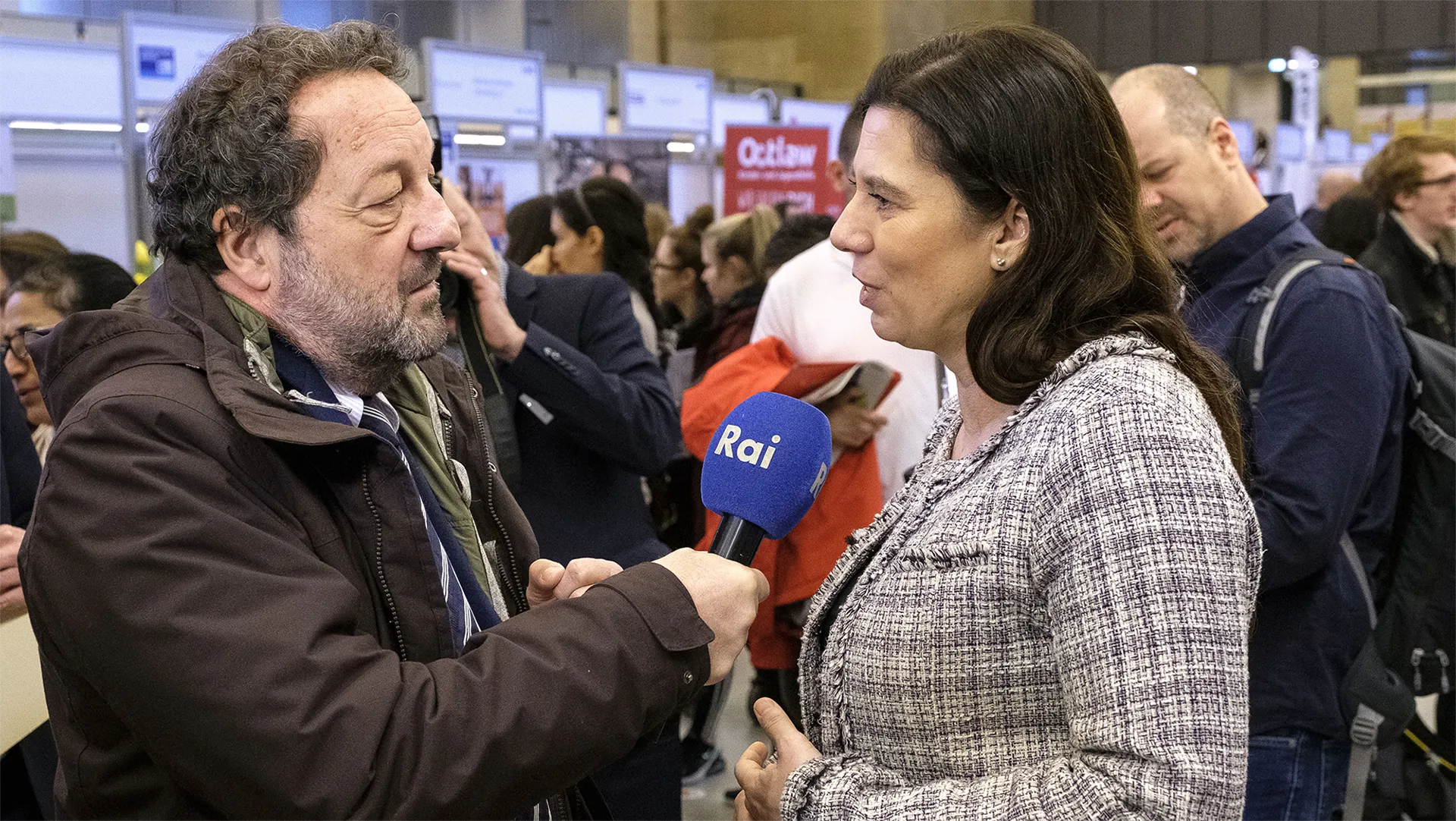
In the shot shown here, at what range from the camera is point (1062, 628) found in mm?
1165

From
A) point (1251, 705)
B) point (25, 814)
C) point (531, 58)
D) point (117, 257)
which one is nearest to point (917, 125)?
point (1251, 705)

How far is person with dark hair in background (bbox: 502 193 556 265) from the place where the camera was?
4.26 metres

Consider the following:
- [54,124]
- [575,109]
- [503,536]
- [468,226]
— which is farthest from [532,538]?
[575,109]

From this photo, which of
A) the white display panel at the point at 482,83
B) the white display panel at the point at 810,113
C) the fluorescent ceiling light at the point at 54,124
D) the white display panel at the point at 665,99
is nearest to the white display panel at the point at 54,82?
the fluorescent ceiling light at the point at 54,124

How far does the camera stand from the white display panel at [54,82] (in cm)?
641

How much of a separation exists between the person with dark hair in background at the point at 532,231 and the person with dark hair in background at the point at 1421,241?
283 cm

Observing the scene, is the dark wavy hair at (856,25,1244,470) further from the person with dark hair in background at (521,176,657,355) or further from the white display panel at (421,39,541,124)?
the white display panel at (421,39,541,124)

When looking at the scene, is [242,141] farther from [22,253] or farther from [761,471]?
[22,253]

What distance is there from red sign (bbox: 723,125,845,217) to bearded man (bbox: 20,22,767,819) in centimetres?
526

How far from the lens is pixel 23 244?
11.1ft

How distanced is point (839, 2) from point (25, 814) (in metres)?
16.4

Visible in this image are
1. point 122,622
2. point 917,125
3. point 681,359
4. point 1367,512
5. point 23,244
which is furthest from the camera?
point 681,359

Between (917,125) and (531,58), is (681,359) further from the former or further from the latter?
(917,125)

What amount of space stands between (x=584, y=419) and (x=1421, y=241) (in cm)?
327
